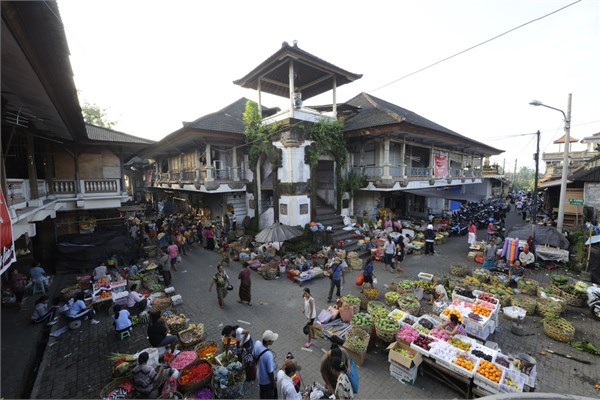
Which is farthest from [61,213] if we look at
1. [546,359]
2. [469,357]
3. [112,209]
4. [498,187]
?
[498,187]

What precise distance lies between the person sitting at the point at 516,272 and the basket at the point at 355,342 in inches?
314

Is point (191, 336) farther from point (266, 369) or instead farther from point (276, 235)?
point (276, 235)

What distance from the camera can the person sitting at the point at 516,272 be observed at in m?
10.4

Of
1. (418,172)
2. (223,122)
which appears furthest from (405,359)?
(223,122)

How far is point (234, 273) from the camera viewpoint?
12414 mm

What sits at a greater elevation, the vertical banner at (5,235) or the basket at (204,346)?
the vertical banner at (5,235)

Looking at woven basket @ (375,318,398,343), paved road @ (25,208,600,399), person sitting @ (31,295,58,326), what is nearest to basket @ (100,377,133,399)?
paved road @ (25,208,600,399)

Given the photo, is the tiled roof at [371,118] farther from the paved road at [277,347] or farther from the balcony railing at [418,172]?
the paved road at [277,347]

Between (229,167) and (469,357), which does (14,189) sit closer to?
(229,167)

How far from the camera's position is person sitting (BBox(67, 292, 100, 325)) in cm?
798

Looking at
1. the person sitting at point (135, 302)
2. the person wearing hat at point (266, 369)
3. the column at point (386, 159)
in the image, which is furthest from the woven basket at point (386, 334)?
the column at point (386, 159)

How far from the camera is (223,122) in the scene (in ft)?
58.3

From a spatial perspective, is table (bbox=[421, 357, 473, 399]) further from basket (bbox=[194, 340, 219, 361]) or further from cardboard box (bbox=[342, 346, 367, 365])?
basket (bbox=[194, 340, 219, 361])

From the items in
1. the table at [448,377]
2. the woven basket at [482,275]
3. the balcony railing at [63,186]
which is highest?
the balcony railing at [63,186]
